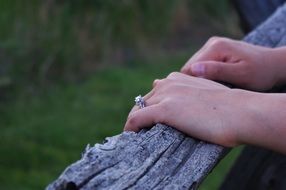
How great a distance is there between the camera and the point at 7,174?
151 inches

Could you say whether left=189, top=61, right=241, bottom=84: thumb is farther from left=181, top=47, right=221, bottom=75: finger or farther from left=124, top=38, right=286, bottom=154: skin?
left=124, top=38, right=286, bottom=154: skin

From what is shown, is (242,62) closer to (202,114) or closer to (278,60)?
(278,60)

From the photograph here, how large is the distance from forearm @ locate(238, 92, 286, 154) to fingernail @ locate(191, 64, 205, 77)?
26cm

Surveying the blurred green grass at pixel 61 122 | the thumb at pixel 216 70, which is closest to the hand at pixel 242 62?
the thumb at pixel 216 70

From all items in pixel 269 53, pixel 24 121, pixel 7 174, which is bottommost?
pixel 269 53

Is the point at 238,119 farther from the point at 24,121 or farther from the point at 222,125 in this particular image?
the point at 24,121

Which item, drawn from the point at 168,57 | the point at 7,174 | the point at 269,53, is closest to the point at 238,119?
the point at 269,53

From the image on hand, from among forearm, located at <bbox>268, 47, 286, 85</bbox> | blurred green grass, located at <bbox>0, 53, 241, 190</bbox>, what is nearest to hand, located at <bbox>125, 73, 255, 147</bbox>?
forearm, located at <bbox>268, 47, 286, 85</bbox>

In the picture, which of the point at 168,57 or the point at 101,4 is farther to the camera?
the point at 168,57

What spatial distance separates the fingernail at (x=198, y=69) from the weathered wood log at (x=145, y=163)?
0.77 ft

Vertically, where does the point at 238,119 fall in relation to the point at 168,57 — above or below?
below

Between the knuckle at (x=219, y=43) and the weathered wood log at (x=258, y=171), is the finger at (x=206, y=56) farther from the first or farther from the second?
the weathered wood log at (x=258, y=171)

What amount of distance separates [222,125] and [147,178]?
0.22 m

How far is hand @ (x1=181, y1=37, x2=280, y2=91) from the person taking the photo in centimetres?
149
